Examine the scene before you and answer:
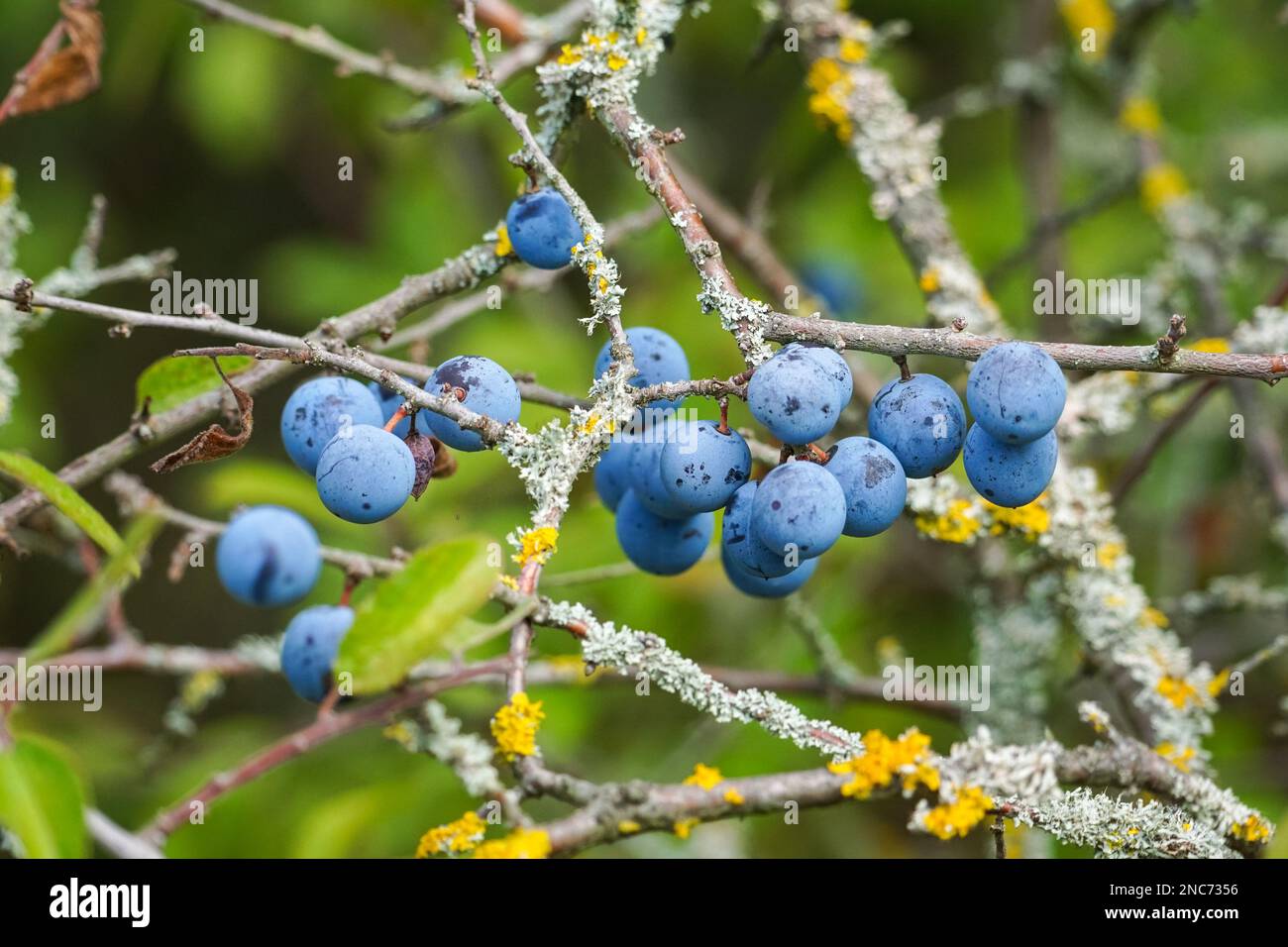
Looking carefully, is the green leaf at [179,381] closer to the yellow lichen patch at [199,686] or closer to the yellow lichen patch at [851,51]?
the yellow lichen patch at [199,686]

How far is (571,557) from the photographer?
228cm

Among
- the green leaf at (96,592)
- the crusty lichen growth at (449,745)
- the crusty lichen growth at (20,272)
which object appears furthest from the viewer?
the crusty lichen growth at (20,272)

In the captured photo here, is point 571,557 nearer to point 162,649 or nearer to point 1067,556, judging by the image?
point 162,649

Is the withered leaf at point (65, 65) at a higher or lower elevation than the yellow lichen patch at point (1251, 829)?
higher

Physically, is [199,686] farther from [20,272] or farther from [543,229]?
[543,229]

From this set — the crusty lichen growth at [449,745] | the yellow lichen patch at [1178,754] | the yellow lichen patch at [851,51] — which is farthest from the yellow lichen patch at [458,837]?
the yellow lichen patch at [851,51]

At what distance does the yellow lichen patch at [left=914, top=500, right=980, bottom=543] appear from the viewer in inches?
61.4

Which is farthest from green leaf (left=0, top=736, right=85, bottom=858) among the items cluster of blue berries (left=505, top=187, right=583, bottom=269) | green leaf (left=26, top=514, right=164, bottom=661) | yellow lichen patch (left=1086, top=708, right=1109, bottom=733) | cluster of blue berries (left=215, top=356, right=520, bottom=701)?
yellow lichen patch (left=1086, top=708, right=1109, bottom=733)

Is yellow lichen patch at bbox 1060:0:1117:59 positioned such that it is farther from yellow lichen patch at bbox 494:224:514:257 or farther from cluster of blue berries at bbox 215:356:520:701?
cluster of blue berries at bbox 215:356:520:701

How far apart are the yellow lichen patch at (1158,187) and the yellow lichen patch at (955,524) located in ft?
4.36

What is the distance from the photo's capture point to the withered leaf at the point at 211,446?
1188 millimetres

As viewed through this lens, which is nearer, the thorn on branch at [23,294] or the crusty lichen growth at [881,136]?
the thorn on branch at [23,294]

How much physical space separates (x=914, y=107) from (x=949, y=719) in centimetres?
236
